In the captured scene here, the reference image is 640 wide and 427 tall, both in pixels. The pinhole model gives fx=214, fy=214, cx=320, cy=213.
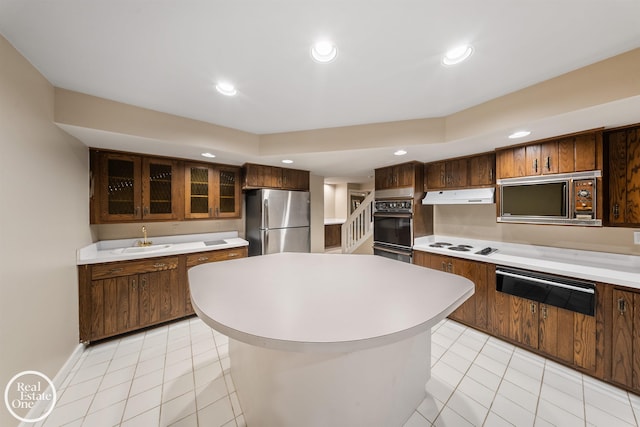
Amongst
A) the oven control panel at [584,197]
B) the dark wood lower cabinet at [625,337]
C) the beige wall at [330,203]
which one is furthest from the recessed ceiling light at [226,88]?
the beige wall at [330,203]

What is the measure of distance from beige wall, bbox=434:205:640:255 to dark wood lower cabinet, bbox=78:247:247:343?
3.60 metres

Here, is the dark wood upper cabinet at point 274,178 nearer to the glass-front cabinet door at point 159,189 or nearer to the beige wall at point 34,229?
the glass-front cabinet door at point 159,189

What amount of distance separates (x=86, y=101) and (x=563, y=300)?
178 inches

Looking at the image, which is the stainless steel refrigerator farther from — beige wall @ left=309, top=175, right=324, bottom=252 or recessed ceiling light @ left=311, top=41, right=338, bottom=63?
recessed ceiling light @ left=311, top=41, right=338, bottom=63

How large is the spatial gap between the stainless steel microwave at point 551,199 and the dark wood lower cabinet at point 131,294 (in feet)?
12.2

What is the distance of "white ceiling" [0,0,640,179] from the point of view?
3.51 ft

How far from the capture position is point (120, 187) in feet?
8.46

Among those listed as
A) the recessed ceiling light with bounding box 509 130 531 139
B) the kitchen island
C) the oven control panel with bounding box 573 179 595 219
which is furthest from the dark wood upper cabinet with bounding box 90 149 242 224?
the oven control panel with bounding box 573 179 595 219

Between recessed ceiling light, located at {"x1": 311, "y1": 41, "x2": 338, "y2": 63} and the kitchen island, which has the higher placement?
recessed ceiling light, located at {"x1": 311, "y1": 41, "x2": 338, "y2": 63}

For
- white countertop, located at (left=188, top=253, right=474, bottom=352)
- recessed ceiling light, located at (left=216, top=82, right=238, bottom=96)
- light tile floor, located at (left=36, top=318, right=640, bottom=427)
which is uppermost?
recessed ceiling light, located at (left=216, top=82, right=238, bottom=96)

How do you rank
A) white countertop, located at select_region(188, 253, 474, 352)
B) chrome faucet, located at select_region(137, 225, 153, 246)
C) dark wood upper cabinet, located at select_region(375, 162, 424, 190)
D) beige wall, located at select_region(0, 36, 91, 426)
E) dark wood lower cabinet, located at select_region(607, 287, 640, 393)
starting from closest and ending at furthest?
1. white countertop, located at select_region(188, 253, 474, 352)
2. beige wall, located at select_region(0, 36, 91, 426)
3. dark wood lower cabinet, located at select_region(607, 287, 640, 393)
4. chrome faucet, located at select_region(137, 225, 153, 246)
5. dark wood upper cabinet, located at select_region(375, 162, 424, 190)

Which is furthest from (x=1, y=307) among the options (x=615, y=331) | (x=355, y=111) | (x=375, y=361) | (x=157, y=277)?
(x=615, y=331)

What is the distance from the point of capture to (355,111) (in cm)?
215

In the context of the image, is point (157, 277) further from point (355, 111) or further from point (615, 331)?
point (615, 331)
